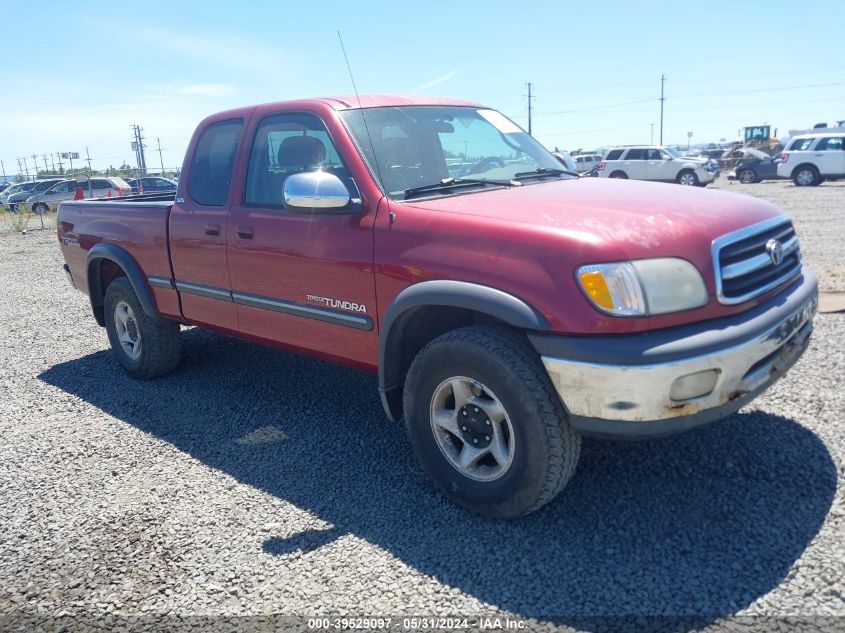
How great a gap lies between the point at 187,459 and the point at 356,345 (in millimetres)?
1304

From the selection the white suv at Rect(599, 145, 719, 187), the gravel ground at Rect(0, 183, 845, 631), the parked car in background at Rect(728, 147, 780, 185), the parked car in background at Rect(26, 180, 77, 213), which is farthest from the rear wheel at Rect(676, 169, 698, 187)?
the parked car in background at Rect(26, 180, 77, 213)

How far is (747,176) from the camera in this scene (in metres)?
27.9

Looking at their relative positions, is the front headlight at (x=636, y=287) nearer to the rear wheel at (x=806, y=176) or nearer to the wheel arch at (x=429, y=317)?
the wheel arch at (x=429, y=317)

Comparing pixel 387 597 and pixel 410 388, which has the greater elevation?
pixel 410 388

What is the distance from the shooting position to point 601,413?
8.88ft

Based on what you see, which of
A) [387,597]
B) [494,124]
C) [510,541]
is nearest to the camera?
[387,597]

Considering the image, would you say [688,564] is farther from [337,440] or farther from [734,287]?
[337,440]

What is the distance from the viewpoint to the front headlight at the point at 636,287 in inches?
104

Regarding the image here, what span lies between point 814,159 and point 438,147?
24.3 meters

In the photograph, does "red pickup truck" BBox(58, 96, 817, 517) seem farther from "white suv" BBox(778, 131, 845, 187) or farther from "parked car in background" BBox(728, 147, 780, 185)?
"parked car in background" BBox(728, 147, 780, 185)

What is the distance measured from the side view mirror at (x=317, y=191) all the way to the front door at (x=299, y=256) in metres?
0.13

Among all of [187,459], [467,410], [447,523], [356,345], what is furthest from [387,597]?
[187,459]

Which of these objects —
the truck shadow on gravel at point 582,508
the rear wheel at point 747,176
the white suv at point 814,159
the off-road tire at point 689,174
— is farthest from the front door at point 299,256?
the rear wheel at point 747,176

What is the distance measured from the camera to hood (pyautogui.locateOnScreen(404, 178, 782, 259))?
275 centimetres
